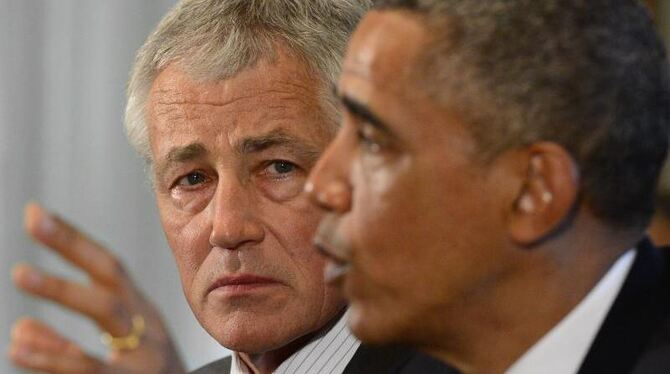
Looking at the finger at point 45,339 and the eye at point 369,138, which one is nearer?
the finger at point 45,339

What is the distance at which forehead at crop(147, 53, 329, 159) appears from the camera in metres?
2.12

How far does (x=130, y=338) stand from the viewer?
1.47m

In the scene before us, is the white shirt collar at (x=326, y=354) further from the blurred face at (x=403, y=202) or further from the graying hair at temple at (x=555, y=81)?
the graying hair at temple at (x=555, y=81)

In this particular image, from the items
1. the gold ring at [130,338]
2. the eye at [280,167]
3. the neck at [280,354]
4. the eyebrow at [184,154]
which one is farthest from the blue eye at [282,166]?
the gold ring at [130,338]

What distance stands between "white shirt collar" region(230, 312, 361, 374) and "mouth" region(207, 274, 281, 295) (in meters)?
0.14

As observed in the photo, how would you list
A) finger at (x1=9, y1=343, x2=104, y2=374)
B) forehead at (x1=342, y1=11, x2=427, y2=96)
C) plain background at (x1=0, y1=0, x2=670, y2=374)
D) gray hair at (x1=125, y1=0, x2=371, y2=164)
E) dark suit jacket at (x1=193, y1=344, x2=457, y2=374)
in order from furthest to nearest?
plain background at (x1=0, y1=0, x2=670, y2=374)
gray hair at (x1=125, y1=0, x2=371, y2=164)
dark suit jacket at (x1=193, y1=344, x2=457, y2=374)
forehead at (x1=342, y1=11, x2=427, y2=96)
finger at (x1=9, y1=343, x2=104, y2=374)

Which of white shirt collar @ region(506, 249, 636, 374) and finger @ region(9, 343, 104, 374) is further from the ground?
finger @ region(9, 343, 104, 374)

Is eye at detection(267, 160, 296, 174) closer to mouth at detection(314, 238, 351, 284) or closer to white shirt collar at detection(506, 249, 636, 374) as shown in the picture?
mouth at detection(314, 238, 351, 284)

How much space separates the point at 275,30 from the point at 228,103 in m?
0.15

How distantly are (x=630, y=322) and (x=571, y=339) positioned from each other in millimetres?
73

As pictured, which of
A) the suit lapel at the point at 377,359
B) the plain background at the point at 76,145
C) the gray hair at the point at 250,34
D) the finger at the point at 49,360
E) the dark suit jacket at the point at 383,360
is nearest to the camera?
the finger at the point at 49,360

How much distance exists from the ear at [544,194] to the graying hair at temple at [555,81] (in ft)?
0.05

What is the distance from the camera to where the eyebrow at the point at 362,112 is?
1.49 meters

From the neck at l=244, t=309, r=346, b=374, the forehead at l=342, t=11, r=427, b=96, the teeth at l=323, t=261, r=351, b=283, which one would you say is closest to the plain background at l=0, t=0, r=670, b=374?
the neck at l=244, t=309, r=346, b=374
